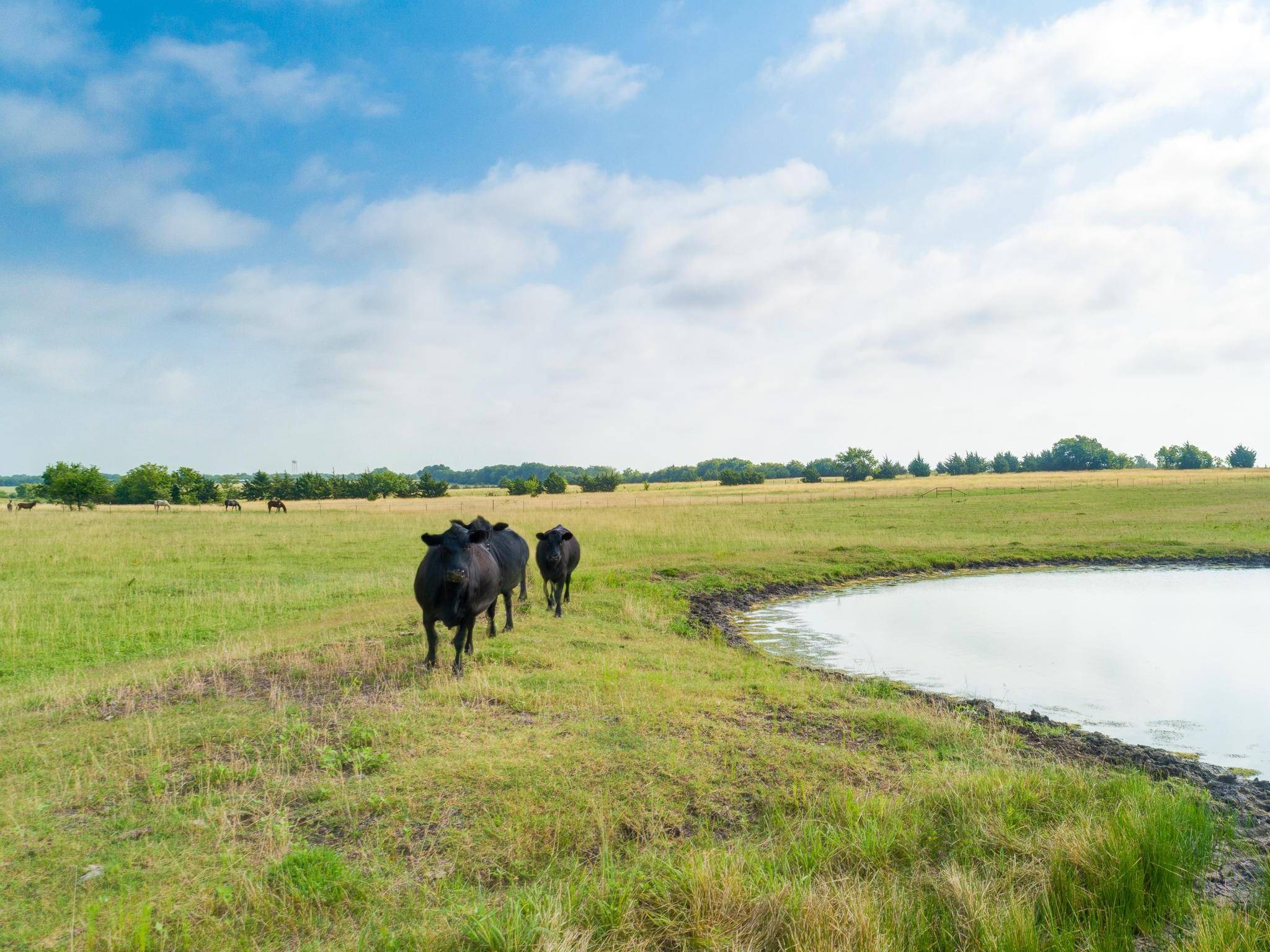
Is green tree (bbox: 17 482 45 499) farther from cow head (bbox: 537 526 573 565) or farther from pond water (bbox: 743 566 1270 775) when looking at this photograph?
pond water (bbox: 743 566 1270 775)

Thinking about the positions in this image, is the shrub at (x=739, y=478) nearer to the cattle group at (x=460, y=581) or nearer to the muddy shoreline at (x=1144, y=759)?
the muddy shoreline at (x=1144, y=759)

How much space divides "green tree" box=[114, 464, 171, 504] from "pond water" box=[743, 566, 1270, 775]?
9595 centimetres

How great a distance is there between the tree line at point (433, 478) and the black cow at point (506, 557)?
2801 inches

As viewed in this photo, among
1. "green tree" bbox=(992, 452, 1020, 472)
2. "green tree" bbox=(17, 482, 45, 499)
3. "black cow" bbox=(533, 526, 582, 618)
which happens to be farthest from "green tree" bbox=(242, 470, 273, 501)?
"green tree" bbox=(992, 452, 1020, 472)

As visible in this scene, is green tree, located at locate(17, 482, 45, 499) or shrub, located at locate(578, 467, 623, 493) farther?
shrub, located at locate(578, 467, 623, 493)

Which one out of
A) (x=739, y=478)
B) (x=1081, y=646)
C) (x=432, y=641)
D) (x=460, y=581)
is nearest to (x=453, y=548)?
(x=460, y=581)

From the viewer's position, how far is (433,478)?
10162 centimetres

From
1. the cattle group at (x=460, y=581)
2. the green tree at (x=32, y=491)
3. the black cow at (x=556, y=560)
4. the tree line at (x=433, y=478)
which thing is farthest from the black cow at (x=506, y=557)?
the green tree at (x=32, y=491)

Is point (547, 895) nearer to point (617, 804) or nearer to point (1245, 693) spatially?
point (617, 804)

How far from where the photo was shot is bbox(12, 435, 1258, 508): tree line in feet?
273

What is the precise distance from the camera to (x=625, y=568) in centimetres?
2191

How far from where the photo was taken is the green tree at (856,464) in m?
121

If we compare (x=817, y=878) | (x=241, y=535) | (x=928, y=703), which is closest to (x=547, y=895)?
(x=817, y=878)

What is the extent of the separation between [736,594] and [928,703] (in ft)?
33.0
